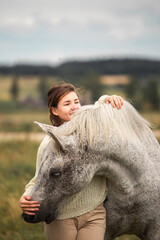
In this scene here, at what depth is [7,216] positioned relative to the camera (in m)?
5.15

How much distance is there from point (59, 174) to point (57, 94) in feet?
2.77

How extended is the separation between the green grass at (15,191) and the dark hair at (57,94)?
2.19 m

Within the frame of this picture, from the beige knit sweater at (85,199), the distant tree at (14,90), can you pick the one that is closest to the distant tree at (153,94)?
the distant tree at (14,90)

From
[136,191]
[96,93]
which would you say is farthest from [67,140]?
[96,93]

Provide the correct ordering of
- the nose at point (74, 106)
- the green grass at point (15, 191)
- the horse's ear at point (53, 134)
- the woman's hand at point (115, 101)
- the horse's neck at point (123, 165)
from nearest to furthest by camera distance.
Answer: the horse's ear at point (53, 134)
the horse's neck at point (123, 165)
the woman's hand at point (115, 101)
the nose at point (74, 106)
the green grass at point (15, 191)

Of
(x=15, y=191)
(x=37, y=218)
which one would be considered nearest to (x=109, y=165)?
(x=37, y=218)

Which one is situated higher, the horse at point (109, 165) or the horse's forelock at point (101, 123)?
the horse's forelock at point (101, 123)

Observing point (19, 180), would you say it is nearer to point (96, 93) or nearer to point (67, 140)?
point (96, 93)

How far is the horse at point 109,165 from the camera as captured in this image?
2.29 metres

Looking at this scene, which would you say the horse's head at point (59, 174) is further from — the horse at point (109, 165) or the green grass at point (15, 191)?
the green grass at point (15, 191)

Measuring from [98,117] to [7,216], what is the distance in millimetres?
3374

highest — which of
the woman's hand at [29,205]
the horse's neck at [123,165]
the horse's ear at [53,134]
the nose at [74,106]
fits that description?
the nose at [74,106]

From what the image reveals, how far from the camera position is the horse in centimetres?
229

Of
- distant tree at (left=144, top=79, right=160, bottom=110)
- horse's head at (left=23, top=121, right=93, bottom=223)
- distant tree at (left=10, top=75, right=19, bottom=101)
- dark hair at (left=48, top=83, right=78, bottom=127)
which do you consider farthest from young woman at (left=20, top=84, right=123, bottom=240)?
distant tree at (left=10, top=75, right=19, bottom=101)
